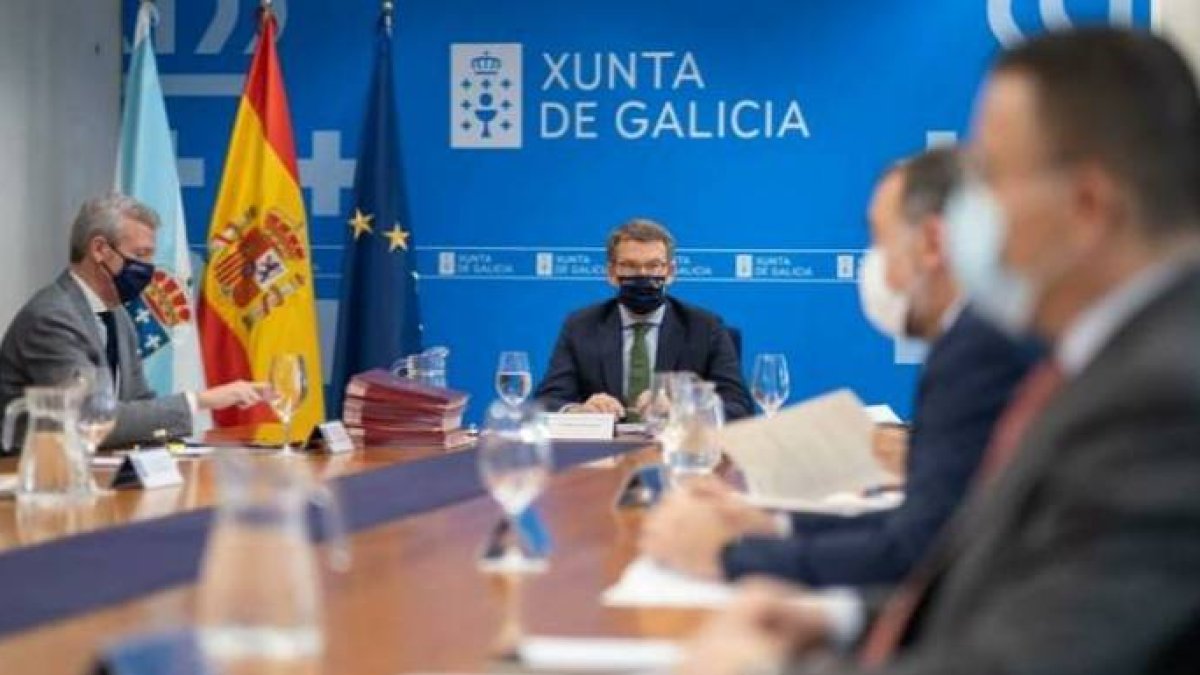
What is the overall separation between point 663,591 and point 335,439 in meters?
2.31

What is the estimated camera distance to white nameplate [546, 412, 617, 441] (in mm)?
4641

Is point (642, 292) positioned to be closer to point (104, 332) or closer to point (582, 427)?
point (582, 427)

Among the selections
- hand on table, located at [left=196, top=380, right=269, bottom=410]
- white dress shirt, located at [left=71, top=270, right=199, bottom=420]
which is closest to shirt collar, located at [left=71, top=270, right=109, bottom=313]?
white dress shirt, located at [left=71, top=270, right=199, bottom=420]

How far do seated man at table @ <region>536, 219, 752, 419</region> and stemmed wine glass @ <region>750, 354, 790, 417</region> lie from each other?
3.63 ft

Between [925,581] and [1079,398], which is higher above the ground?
[1079,398]

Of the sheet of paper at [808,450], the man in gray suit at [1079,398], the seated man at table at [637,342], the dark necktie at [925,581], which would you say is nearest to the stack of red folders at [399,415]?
the seated man at table at [637,342]

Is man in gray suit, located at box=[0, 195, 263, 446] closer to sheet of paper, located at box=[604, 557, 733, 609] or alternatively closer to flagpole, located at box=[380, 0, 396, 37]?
flagpole, located at box=[380, 0, 396, 37]

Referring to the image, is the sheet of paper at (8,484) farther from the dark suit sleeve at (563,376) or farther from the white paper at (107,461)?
the dark suit sleeve at (563,376)

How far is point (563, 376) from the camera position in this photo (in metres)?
5.66

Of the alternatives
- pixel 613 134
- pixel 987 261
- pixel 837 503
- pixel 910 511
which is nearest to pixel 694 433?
pixel 837 503

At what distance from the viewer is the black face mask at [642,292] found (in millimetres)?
5676

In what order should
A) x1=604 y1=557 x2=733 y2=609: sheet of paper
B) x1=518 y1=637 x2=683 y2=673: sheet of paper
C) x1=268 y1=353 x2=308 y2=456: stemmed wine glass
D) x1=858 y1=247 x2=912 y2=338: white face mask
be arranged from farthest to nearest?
1. x1=268 y1=353 x2=308 y2=456: stemmed wine glass
2. x1=858 y1=247 x2=912 y2=338: white face mask
3. x1=604 y1=557 x2=733 y2=609: sheet of paper
4. x1=518 y1=637 x2=683 y2=673: sheet of paper

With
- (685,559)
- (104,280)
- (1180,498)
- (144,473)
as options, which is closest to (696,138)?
(104,280)

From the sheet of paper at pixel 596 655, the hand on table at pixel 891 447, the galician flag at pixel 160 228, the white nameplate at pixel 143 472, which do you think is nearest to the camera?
the sheet of paper at pixel 596 655
